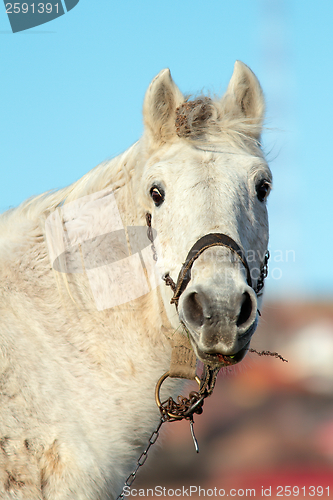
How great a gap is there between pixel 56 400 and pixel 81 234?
1.05 meters

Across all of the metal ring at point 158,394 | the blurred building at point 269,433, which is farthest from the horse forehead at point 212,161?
the blurred building at point 269,433

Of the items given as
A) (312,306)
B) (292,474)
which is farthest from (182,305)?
(312,306)

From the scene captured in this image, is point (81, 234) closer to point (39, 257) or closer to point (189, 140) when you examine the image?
point (39, 257)

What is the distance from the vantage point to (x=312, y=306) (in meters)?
11.0

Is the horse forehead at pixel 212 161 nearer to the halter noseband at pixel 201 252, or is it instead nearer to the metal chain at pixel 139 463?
the halter noseband at pixel 201 252

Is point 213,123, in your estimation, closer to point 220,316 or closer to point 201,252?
point 201,252

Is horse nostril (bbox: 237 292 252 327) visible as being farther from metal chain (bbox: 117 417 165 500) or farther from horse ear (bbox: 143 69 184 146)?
horse ear (bbox: 143 69 184 146)

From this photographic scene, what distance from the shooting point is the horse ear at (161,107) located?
3012 mm

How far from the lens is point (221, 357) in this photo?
2.40 meters

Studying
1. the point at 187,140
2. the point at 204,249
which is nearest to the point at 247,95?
the point at 187,140

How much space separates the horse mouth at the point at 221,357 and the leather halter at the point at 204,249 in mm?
371

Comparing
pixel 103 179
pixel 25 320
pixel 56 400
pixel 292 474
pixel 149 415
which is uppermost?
pixel 103 179

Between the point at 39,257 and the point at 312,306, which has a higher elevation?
the point at 39,257

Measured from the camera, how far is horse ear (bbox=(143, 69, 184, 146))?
301cm
